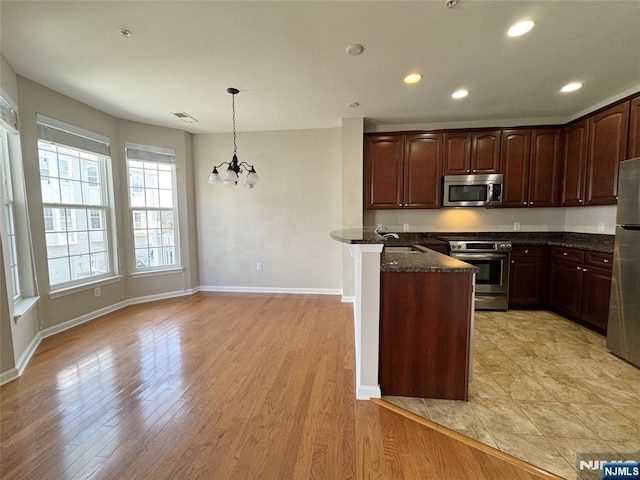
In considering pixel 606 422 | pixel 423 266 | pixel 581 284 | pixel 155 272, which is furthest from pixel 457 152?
pixel 155 272

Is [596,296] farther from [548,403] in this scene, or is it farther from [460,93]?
[460,93]

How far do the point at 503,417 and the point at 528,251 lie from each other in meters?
2.69

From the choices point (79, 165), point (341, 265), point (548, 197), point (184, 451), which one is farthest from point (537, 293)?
point (79, 165)

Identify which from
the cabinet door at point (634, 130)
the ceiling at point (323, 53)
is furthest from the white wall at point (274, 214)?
the cabinet door at point (634, 130)

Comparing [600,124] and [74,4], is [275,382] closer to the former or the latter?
[74,4]

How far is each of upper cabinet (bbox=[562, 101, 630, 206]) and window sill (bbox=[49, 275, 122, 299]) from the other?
6461 mm

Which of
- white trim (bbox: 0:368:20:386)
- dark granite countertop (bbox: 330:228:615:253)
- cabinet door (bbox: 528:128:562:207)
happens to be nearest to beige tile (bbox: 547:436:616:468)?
dark granite countertop (bbox: 330:228:615:253)

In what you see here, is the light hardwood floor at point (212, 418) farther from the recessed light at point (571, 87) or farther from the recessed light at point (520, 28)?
the recessed light at point (571, 87)

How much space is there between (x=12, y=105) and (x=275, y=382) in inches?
140

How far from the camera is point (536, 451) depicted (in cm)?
152

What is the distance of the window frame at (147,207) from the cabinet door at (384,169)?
319 cm

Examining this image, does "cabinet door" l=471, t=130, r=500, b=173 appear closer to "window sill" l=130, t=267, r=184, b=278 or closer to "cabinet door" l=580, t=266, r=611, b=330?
"cabinet door" l=580, t=266, r=611, b=330

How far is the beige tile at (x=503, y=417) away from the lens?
1.69 metres

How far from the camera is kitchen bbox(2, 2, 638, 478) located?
2045 millimetres
